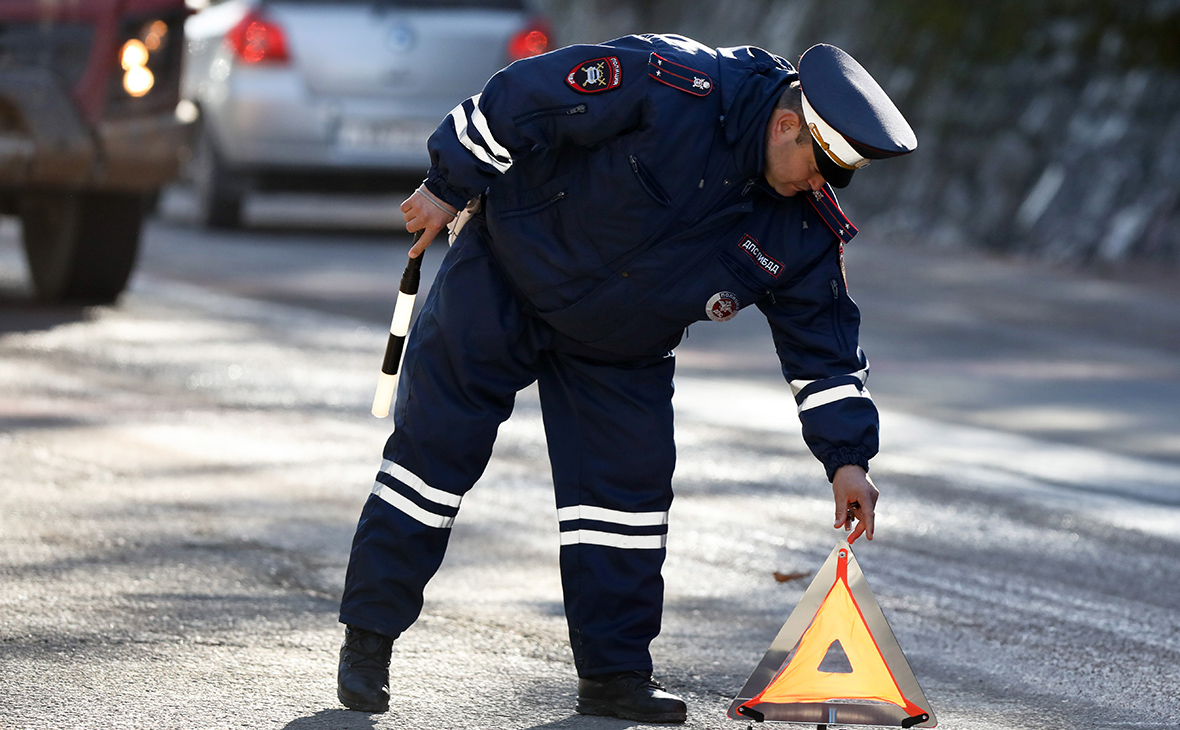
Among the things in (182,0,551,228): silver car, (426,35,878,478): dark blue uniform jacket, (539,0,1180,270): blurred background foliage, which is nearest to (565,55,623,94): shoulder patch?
(426,35,878,478): dark blue uniform jacket

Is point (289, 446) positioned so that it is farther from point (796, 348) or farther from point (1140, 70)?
point (1140, 70)

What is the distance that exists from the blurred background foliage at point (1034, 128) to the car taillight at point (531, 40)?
341 centimetres

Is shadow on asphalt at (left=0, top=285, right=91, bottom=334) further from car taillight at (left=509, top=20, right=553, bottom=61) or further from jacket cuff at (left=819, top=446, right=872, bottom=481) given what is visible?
Answer: jacket cuff at (left=819, top=446, right=872, bottom=481)

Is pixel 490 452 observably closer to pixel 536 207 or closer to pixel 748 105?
pixel 536 207

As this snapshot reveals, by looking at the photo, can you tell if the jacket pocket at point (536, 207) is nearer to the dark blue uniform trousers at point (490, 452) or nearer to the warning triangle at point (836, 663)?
the dark blue uniform trousers at point (490, 452)

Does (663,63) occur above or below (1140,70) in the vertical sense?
below

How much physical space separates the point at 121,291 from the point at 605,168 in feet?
18.6

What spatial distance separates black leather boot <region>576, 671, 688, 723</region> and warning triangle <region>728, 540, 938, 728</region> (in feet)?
0.69

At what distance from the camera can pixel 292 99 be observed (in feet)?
37.1

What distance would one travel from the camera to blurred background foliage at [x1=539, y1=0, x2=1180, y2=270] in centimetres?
1256

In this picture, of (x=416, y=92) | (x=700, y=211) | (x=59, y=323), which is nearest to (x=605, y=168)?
(x=700, y=211)

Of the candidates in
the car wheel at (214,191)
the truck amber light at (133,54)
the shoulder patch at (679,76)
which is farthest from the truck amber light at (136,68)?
the shoulder patch at (679,76)

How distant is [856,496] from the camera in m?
3.58

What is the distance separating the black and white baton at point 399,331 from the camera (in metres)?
3.83
